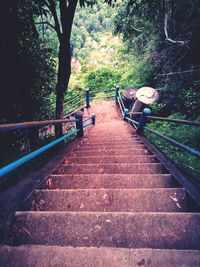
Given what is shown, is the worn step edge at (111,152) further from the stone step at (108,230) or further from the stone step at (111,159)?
the stone step at (108,230)

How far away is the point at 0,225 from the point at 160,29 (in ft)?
26.2

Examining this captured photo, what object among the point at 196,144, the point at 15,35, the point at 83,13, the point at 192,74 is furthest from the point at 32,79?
the point at 83,13

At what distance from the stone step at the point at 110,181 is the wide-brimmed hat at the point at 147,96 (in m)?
6.36

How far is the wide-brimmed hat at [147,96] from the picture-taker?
8258 millimetres

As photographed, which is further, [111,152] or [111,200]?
[111,152]

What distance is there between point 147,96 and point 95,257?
7.97 m

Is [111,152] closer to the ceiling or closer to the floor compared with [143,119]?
closer to the floor

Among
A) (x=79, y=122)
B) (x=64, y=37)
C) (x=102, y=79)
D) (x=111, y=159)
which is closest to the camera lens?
(x=111, y=159)

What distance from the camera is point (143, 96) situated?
8.44 metres

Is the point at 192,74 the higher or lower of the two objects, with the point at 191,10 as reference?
lower

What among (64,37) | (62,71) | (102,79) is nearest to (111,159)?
(62,71)

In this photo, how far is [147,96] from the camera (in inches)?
330

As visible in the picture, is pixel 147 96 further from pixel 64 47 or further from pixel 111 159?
pixel 111 159

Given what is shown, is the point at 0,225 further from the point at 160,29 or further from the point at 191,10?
the point at 160,29
